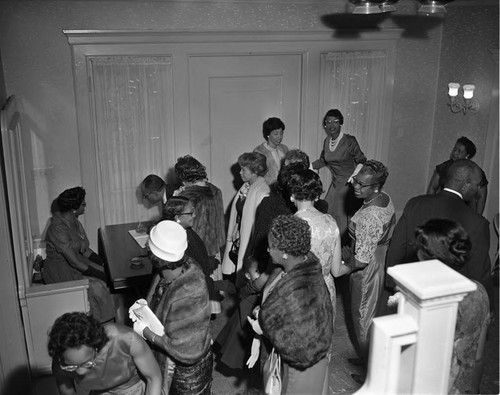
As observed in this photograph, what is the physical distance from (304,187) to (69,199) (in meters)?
2.09

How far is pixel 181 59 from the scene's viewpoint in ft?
18.4

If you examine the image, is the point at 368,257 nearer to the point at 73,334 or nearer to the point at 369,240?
the point at 369,240

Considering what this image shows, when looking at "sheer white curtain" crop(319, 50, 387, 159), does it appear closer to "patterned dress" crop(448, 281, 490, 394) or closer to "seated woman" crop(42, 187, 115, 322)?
"seated woman" crop(42, 187, 115, 322)

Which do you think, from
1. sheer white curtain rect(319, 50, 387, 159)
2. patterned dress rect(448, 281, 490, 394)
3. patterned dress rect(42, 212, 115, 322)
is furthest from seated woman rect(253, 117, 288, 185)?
patterned dress rect(448, 281, 490, 394)

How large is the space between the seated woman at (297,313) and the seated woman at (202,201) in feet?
5.10

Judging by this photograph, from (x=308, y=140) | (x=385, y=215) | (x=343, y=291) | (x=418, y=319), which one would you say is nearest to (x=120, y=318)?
(x=343, y=291)

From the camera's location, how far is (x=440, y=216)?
10.6 ft

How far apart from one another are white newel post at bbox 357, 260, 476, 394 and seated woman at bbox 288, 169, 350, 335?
1.65 metres

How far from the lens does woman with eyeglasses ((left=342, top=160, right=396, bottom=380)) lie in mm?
3604

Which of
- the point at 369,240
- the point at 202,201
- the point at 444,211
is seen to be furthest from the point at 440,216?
the point at 202,201

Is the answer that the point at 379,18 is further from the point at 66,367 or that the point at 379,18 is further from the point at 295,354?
the point at 66,367

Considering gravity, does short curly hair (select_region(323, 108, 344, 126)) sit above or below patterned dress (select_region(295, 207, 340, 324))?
above

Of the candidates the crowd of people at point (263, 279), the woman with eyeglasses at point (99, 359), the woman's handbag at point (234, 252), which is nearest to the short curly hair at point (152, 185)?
the crowd of people at point (263, 279)

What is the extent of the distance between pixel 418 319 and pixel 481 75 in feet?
17.3
